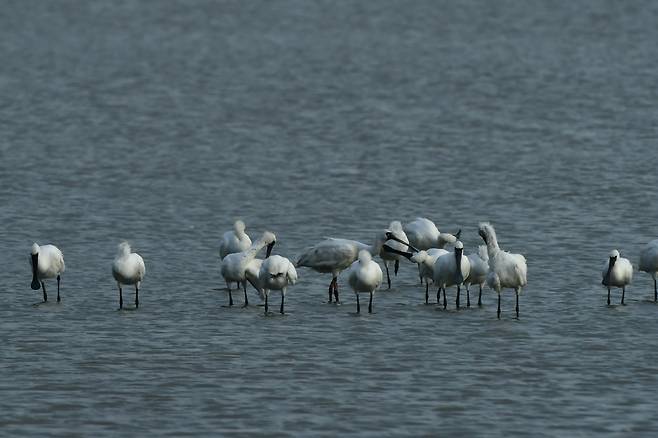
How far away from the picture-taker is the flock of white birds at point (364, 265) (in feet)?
92.1

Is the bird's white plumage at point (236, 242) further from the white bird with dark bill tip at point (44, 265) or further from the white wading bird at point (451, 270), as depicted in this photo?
the white wading bird at point (451, 270)

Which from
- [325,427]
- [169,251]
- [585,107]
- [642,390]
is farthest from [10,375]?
[585,107]

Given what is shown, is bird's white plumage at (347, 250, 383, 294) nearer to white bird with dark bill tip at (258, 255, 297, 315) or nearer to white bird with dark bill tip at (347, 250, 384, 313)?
white bird with dark bill tip at (347, 250, 384, 313)

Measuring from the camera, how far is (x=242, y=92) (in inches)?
2677

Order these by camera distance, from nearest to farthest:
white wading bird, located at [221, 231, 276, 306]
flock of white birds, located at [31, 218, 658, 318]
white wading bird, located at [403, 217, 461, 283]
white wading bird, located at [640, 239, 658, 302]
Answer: flock of white birds, located at [31, 218, 658, 318] → white wading bird, located at [221, 231, 276, 306] → white wading bird, located at [640, 239, 658, 302] → white wading bird, located at [403, 217, 461, 283]

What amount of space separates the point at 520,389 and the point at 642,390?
5.07 feet

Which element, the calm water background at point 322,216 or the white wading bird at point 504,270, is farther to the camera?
the white wading bird at point 504,270

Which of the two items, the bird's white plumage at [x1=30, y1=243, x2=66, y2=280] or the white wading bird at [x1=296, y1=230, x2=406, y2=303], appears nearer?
the bird's white plumage at [x1=30, y1=243, x2=66, y2=280]

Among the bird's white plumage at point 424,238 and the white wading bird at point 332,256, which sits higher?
the bird's white plumage at point 424,238

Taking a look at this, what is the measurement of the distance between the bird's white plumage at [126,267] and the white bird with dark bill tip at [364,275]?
334cm

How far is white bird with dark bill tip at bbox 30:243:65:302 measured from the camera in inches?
1156

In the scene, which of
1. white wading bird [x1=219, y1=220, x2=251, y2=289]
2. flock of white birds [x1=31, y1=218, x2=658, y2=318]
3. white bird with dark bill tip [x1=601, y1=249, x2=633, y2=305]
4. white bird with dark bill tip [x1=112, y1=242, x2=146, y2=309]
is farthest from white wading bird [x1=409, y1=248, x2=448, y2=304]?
white bird with dark bill tip [x1=112, y1=242, x2=146, y2=309]

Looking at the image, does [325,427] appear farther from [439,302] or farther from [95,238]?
[95,238]

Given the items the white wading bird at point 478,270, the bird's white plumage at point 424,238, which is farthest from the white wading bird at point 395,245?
the white wading bird at point 478,270
